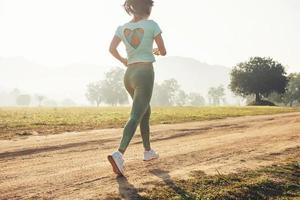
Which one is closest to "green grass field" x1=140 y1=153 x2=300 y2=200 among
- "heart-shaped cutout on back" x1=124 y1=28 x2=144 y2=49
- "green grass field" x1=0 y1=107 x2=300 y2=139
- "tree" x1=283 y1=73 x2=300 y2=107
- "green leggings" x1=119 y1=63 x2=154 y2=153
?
"green leggings" x1=119 y1=63 x2=154 y2=153

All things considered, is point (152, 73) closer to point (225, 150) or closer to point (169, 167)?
point (169, 167)

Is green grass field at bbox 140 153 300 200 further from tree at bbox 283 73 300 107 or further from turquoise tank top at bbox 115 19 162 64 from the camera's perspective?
tree at bbox 283 73 300 107

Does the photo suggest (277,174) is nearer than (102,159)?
Yes

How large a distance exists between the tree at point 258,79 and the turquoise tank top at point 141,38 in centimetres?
8596

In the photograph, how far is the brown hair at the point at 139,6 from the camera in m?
5.51

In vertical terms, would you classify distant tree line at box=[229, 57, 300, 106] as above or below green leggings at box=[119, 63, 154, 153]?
above

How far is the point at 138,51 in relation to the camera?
5461 mm

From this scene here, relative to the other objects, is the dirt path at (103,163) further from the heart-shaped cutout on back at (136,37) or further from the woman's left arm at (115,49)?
the heart-shaped cutout on back at (136,37)

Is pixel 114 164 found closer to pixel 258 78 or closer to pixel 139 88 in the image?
pixel 139 88

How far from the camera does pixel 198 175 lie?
17.2ft

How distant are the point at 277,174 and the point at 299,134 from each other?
Result: 5451 mm

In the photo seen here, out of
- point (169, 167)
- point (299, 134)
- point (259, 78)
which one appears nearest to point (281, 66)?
point (259, 78)

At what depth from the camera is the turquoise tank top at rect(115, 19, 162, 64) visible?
5445 millimetres

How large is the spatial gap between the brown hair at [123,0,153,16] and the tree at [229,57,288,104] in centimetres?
8591
